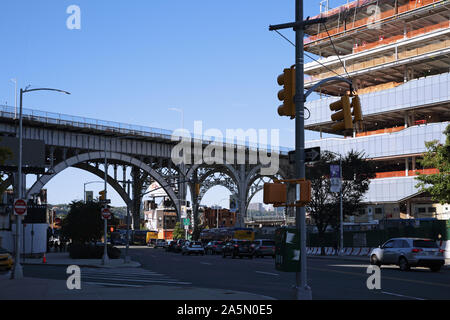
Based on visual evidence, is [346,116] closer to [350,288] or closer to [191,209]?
[350,288]

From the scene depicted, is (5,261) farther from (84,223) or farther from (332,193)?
(332,193)

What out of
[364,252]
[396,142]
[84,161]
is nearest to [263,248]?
[364,252]

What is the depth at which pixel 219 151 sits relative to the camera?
3752 inches

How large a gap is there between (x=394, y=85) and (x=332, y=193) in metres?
43.0

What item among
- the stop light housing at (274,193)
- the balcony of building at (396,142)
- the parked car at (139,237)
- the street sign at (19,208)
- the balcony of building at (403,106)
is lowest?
the parked car at (139,237)

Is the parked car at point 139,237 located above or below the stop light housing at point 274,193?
below

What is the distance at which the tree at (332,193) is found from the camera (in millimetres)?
57188

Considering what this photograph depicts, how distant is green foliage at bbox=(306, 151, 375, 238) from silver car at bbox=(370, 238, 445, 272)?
1048 inches

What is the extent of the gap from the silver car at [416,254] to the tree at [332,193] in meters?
26.6

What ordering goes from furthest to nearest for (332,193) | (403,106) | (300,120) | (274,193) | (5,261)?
(403,106)
(332,193)
(5,261)
(300,120)
(274,193)

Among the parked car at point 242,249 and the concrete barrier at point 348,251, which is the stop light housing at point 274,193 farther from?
the concrete barrier at point 348,251

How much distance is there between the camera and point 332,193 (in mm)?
58125

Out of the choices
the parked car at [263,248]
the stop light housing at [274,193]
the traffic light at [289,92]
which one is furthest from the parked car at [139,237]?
the stop light housing at [274,193]

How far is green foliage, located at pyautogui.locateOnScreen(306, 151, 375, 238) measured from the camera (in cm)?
5719
